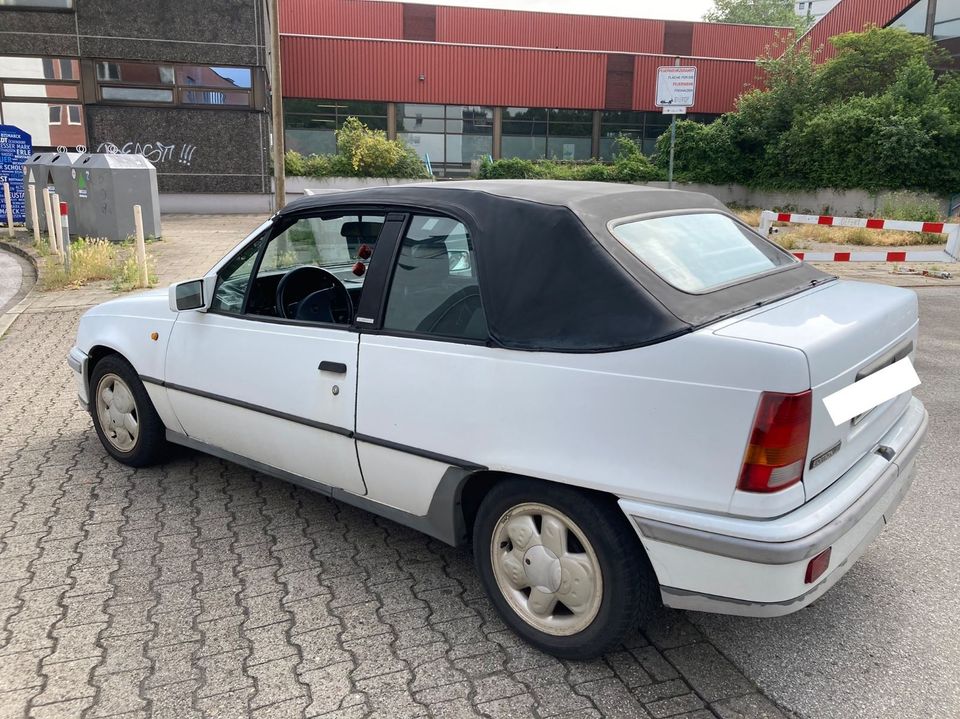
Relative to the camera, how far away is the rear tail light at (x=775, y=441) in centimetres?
229

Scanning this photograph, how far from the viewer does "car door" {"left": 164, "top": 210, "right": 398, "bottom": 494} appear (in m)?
3.34

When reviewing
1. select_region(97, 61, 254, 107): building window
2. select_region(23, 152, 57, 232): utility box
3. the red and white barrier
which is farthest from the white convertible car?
select_region(97, 61, 254, 107): building window

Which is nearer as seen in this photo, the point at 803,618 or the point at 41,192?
the point at 803,618

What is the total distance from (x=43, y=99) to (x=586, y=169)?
63.1 ft

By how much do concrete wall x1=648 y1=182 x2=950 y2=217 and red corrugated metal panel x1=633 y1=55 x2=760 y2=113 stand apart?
6026 millimetres

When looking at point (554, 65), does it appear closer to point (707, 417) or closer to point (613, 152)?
point (613, 152)

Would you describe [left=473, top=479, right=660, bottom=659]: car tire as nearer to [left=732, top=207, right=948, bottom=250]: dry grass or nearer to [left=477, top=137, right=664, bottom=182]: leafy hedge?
[left=732, top=207, right=948, bottom=250]: dry grass

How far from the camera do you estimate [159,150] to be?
23625 mm

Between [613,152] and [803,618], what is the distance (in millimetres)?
36094

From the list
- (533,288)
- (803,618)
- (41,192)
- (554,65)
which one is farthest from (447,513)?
(554,65)

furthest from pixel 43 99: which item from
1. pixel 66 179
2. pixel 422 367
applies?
pixel 422 367

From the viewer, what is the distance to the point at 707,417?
236 cm

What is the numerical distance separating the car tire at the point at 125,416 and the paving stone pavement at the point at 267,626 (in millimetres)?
186

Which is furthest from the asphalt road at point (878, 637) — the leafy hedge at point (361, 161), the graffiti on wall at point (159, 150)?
the leafy hedge at point (361, 161)
